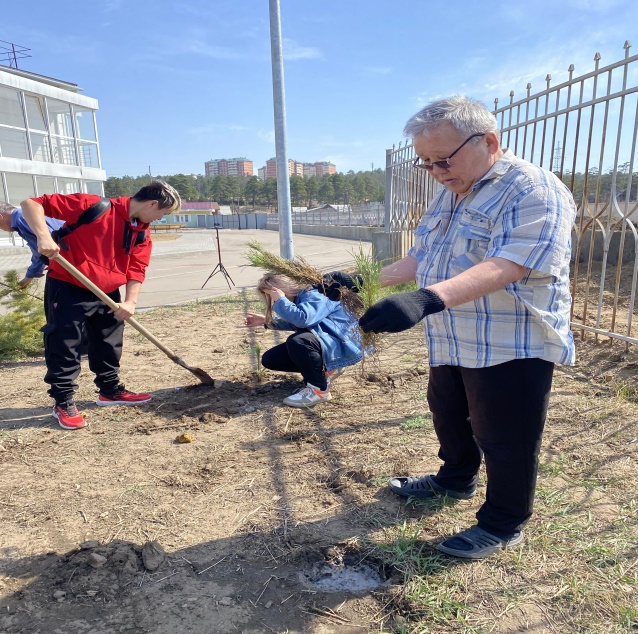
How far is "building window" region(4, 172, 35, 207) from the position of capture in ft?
66.3

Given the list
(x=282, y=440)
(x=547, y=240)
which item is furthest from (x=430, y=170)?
(x=282, y=440)

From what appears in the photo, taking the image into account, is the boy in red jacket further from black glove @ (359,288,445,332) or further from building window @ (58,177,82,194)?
building window @ (58,177,82,194)

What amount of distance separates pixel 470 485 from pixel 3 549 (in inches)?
81.0

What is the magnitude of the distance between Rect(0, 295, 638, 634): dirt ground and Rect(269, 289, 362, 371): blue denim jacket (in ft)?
1.21

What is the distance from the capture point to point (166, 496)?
2.49 metres

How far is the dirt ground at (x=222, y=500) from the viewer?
177 centimetres

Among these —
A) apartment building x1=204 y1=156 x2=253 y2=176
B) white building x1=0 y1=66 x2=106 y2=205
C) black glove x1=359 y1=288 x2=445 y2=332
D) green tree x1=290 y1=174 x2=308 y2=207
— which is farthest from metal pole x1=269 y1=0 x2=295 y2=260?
apartment building x1=204 y1=156 x2=253 y2=176

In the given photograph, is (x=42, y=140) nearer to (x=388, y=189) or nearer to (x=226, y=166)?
(x=388, y=189)

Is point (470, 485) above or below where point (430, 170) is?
below

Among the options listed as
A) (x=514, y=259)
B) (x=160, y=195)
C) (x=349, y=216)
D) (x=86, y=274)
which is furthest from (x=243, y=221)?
(x=514, y=259)

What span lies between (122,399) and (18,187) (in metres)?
21.0

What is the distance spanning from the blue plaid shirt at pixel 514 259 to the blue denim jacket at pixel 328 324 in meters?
1.62

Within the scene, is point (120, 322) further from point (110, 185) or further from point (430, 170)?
point (110, 185)

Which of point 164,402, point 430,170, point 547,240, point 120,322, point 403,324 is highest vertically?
point 430,170
